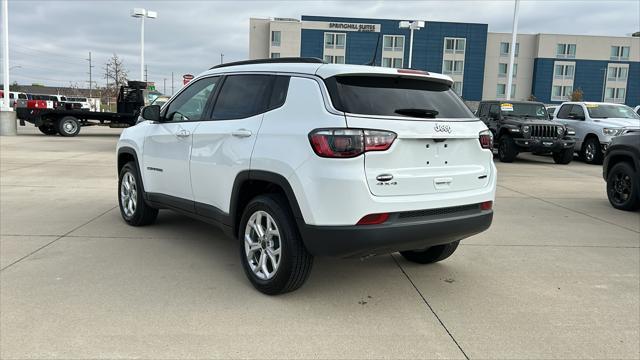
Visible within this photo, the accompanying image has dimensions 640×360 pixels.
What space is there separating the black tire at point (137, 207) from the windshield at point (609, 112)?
48.4ft

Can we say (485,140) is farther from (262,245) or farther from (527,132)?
(527,132)

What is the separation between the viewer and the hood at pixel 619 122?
49.0 ft

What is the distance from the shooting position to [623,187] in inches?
316

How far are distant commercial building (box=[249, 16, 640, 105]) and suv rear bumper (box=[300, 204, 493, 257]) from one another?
6126 cm

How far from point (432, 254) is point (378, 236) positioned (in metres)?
1.61

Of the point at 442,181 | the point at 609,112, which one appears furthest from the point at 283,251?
the point at 609,112

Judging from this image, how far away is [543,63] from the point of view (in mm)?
67500

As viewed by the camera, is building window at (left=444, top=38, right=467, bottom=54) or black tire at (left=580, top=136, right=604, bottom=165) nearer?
black tire at (left=580, top=136, right=604, bottom=165)

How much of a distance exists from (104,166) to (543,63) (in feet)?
220

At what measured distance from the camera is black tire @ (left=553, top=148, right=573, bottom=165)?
49.6 feet

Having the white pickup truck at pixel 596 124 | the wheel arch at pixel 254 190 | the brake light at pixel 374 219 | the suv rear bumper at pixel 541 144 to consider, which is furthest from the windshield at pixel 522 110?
the brake light at pixel 374 219

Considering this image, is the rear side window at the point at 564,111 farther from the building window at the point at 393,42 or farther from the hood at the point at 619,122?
the building window at the point at 393,42

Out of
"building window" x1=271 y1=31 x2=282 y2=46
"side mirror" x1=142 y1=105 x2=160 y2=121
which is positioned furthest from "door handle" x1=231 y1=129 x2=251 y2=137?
"building window" x1=271 y1=31 x2=282 y2=46

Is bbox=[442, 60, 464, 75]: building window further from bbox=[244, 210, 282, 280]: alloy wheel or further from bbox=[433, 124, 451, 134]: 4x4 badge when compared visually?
bbox=[244, 210, 282, 280]: alloy wheel
